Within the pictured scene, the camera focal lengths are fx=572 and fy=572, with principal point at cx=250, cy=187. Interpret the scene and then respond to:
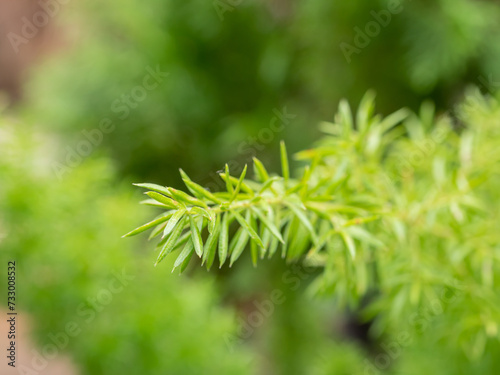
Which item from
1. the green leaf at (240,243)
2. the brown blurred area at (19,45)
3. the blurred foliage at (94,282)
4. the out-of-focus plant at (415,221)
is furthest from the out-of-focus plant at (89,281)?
the brown blurred area at (19,45)

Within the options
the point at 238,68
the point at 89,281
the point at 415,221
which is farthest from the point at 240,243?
the point at 238,68

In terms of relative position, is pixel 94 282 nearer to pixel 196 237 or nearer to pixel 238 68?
pixel 196 237

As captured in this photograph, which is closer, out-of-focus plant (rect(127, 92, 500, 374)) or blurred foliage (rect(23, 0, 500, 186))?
out-of-focus plant (rect(127, 92, 500, 374))

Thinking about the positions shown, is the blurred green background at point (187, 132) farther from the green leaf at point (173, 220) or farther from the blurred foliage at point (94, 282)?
the green leaf at point (173, 220)

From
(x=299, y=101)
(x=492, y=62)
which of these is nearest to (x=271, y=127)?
(x=299, y=101)

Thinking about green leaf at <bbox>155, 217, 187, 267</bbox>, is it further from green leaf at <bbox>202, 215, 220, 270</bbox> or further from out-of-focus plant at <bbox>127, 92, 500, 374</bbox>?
out-of-focus plant at <bbox>127, 92, 500, 374</bbox>

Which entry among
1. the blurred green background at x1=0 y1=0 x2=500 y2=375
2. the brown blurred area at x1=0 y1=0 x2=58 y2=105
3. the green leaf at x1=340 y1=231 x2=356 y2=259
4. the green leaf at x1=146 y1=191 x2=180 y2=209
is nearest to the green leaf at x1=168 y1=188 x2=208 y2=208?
the green leaf at x1=146 y1=191 x2=180 y2=209
